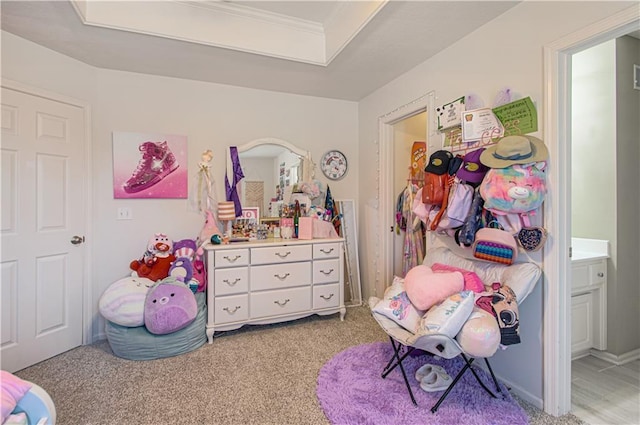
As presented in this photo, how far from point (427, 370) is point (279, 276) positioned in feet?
4.57

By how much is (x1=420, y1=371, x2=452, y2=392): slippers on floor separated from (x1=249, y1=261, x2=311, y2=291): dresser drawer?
1.30 m

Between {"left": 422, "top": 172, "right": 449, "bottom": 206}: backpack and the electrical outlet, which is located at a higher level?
{"left": 422, "top": 172, "right": 449, "bottom": 206}: backpack

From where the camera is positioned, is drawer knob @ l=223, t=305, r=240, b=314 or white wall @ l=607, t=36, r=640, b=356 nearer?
white wall @ l=607, t=36, r=640, b=356

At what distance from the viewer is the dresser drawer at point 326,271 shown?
9.71 ft

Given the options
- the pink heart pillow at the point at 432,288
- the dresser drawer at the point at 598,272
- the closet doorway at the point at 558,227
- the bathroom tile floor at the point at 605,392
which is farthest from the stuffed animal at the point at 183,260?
the dresser drawer at the point at 598,272

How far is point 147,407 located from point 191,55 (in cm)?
246

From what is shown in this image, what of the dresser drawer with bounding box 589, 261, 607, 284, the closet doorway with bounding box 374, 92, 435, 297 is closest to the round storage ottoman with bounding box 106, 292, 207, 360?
the closet doorway with bounding box 374, 92, 435, 297

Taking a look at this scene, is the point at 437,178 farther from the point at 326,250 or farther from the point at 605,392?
the point at 605,392

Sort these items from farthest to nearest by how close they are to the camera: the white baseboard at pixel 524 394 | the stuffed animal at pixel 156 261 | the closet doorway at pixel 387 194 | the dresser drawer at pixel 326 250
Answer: the closet doorway at pixel 387 194 → the dresser drawer at pixel 326 250 → the stuffed animal at pixel 156 261 → the white baseboard at pixel 524 394

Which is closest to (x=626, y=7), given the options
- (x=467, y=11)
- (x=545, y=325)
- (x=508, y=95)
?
(x=508, y=95)

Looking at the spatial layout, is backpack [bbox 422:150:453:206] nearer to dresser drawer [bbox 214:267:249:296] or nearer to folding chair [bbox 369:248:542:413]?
folding chair [bbox 369:248:542:413]

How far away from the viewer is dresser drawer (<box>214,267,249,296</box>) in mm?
2621

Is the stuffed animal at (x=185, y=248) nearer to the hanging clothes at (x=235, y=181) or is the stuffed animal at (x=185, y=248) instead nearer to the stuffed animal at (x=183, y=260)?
the stuffed animal at (x=183, y=260)

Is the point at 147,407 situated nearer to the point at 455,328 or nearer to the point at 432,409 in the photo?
the point at 432,409
